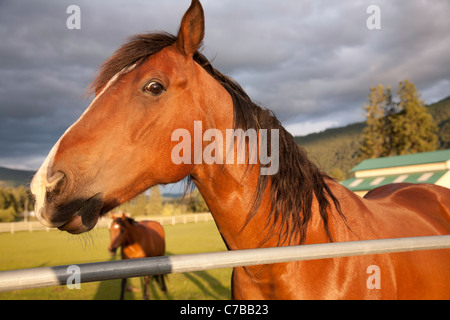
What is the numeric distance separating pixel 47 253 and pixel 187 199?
62.5ft

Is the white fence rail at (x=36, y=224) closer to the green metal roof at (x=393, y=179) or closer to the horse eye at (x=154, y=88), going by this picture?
the green metal roof at (x=393, y=179)

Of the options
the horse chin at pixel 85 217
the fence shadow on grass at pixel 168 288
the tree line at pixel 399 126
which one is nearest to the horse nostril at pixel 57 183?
the horse chin at pixel 85 217

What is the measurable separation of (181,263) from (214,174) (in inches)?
33.9

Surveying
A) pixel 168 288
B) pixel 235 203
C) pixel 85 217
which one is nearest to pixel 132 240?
pixel 168 288

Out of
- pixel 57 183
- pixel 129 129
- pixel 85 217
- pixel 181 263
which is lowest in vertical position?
pixel 181 263

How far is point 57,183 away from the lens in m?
1.42

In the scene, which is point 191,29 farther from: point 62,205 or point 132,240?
point 132,240

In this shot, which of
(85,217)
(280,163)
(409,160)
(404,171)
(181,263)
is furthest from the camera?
(409,160)

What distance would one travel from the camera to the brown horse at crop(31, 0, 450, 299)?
1550 mm

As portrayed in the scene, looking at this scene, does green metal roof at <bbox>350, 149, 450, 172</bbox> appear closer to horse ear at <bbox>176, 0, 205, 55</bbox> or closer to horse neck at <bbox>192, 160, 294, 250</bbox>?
horse neck at <bbox>192, 160, 294, 250</bbox>

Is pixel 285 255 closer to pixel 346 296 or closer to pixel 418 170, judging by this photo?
pixel 346 296

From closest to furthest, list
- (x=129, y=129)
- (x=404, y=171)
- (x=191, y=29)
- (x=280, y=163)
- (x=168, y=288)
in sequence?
(x=129, y=129) → (x=191, y=29) → (x=280, y=163) → (x=168, y=288) → (x=404, y=171)

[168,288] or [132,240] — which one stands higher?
[132,240]

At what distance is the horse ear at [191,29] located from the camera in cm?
177
